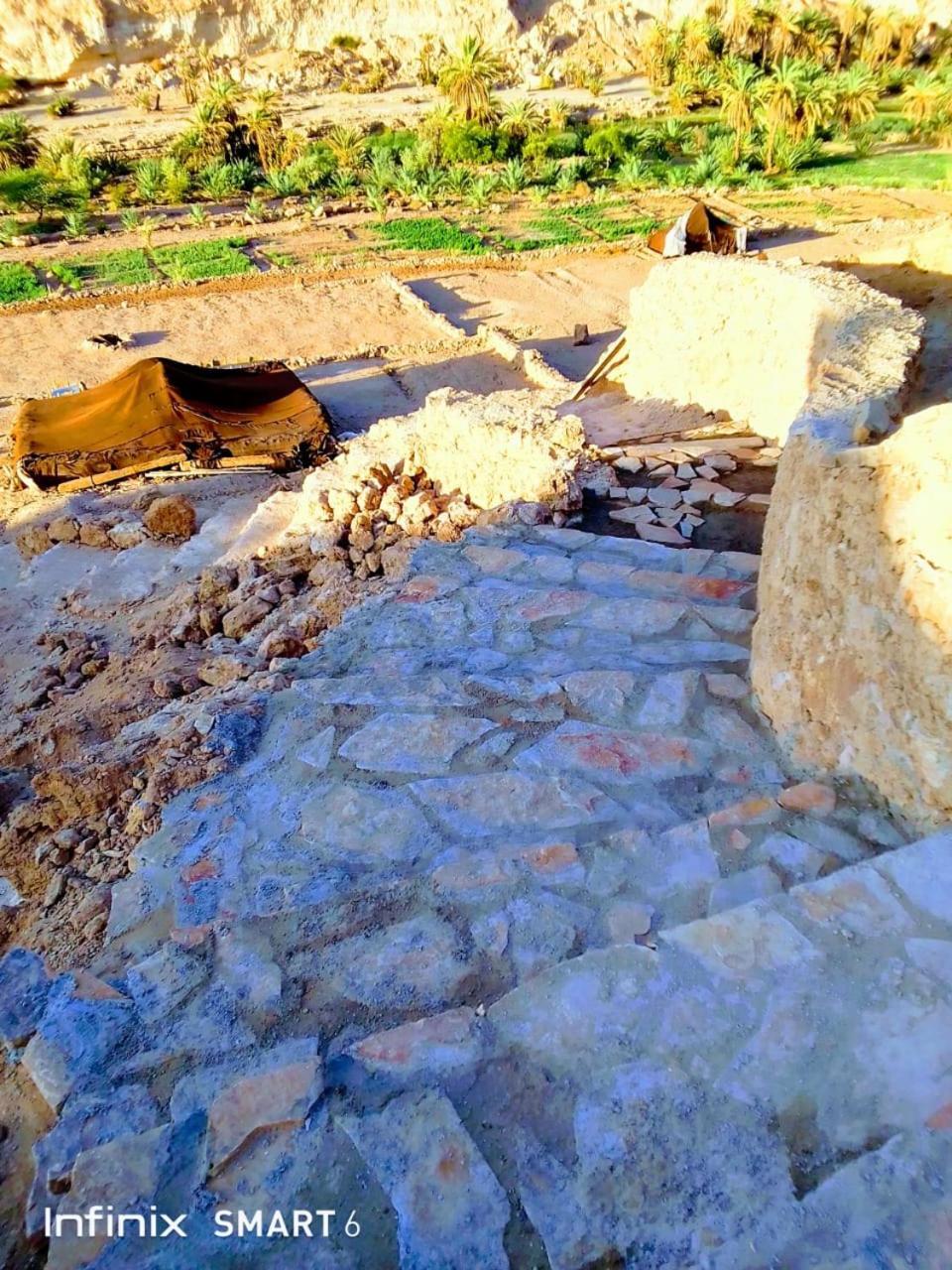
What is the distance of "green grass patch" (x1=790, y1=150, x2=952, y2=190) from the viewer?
2092 centimetres

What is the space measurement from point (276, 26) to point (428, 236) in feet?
74.0

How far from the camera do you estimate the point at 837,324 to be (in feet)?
17.9

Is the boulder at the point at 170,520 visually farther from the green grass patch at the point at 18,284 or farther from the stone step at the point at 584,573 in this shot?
the green grass patch at the point at 18,284

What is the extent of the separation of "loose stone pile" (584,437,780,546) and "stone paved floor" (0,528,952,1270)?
6.04ft

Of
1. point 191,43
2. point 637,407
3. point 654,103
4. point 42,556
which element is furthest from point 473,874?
point 191,43

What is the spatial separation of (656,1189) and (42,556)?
8223 millimetres

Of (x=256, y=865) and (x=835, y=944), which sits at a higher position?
(x=835, y=944)

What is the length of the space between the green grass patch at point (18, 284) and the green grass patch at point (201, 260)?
7.50 ft

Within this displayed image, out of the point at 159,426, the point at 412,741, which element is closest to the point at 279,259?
the point at 159,426

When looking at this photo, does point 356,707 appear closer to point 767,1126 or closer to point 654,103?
point 767,1126

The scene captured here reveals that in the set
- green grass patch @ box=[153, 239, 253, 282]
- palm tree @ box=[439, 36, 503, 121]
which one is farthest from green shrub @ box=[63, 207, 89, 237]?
palm tree @ box=[439, 36, 503, 121]

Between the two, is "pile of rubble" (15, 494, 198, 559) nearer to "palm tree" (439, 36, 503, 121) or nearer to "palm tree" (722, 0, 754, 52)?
"palm tree" (439, 36, 503, 121)

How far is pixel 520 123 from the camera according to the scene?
80.2 feet

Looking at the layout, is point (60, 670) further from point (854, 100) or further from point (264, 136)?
point (854, 100)
